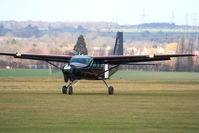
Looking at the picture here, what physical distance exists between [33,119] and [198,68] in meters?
105

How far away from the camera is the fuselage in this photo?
37.8 metres

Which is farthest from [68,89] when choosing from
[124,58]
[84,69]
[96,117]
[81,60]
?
[96,117]

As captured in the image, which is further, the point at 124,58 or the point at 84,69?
the point at 124,58

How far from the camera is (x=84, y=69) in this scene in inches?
1531

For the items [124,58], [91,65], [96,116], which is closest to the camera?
[96,116]

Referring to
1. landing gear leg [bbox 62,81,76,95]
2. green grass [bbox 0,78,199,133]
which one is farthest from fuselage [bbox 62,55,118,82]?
green grass [bbox 0,78,199,133]

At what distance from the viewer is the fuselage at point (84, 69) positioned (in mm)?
37844

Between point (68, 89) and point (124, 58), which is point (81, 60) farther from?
point (124, 58)

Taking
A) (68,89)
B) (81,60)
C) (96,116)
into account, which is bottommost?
(68,89)

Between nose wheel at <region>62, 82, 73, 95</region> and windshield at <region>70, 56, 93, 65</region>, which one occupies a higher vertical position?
windshield at <region>70, 56, 93, 65</region>

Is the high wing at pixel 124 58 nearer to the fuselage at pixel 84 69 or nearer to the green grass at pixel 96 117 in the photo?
the fuselage at pixel 84 69

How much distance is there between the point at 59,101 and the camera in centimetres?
3069

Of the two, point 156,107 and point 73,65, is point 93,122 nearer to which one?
point 156,107

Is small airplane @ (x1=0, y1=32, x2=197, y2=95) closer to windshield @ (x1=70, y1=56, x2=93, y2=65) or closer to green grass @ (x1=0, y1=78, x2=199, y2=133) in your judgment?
windshield @ (x1=70, y1=56, x2=93, y2=65)
